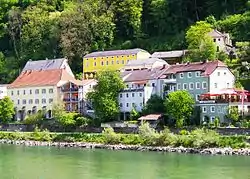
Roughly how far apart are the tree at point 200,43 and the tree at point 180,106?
28.3 feet

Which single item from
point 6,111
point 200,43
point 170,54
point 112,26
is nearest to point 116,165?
point 200,43

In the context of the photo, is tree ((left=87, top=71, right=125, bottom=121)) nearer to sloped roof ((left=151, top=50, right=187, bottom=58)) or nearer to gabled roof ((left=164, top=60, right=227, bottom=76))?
gabled roof ((left=164, top=60, right=227, bottom=76))

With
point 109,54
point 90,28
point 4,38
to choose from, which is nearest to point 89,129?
point 109,54

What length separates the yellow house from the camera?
62.1 m

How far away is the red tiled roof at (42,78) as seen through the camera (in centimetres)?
6056

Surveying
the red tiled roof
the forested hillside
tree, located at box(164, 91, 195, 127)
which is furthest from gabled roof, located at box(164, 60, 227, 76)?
the red tiled roof

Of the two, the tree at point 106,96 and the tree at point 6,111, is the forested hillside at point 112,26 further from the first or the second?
the tree at point 106,96

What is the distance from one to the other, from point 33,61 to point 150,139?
30.2 m

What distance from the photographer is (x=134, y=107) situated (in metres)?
52.2

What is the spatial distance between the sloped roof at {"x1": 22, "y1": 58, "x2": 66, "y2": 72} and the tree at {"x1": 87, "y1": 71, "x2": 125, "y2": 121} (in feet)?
45.4

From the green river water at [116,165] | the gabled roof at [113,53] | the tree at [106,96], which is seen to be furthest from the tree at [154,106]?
the gabled roof at [113,53]

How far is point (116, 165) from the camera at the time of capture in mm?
34312

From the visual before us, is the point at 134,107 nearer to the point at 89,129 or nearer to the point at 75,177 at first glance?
the point at 89,129

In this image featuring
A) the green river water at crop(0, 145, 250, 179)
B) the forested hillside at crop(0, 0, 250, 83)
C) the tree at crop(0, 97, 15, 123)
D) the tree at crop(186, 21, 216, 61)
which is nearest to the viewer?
the green river water at crop(0, 145, 250, 179)
